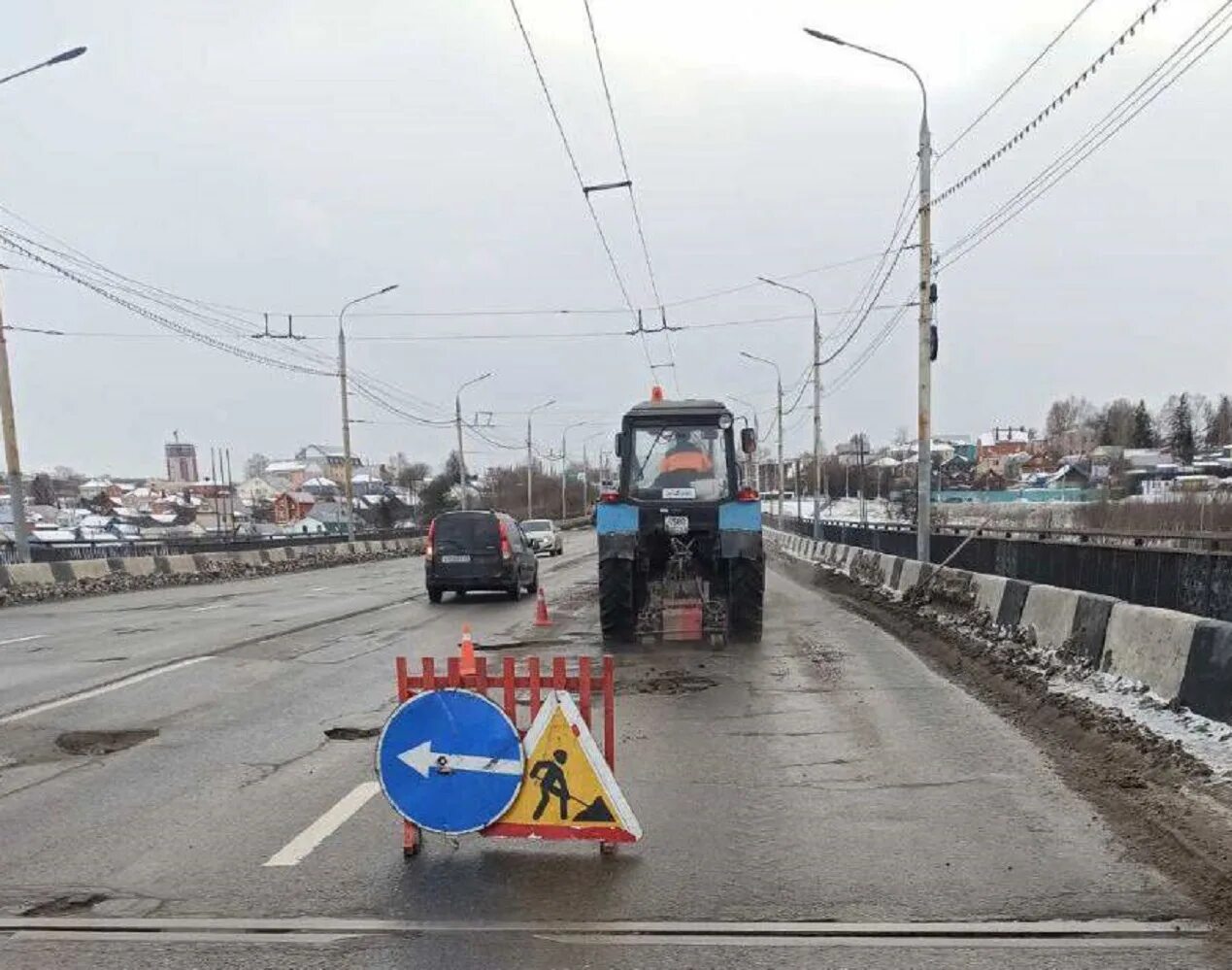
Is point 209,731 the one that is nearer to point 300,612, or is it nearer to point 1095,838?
point 1095,838

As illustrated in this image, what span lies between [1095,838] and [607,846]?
2440 millimetres

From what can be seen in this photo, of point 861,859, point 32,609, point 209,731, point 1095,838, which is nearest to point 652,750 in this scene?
point 861,859

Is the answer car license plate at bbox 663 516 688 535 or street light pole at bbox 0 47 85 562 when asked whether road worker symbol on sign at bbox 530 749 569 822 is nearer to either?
car license plate at bbox 663 516 688 535

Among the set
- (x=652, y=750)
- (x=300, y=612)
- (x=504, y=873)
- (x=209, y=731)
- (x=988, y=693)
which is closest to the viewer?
(x=504, y=873)

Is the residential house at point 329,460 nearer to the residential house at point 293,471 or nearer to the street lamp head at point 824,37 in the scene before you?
the residential house at point 293,471

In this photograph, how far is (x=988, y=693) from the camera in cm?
→ 884

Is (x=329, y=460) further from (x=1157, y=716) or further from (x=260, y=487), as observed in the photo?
(x=1157, y=716)

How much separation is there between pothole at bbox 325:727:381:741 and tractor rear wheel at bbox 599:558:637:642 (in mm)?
5201

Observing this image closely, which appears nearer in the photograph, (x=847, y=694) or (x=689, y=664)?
(x=847, y=694)

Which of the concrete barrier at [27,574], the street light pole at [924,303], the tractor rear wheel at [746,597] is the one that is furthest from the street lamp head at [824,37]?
the concrete barrier at [27,574]

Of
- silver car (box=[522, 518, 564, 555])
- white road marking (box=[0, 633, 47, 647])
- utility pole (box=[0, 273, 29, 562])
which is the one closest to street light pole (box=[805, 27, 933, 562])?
white road marking (box=[0, 633, 47, 647])

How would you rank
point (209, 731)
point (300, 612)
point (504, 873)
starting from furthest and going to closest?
point (300, 612) → point (209, 731) → point (504, 873)

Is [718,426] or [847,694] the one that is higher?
[718,426]

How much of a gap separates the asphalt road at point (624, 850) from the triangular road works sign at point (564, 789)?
174mm
